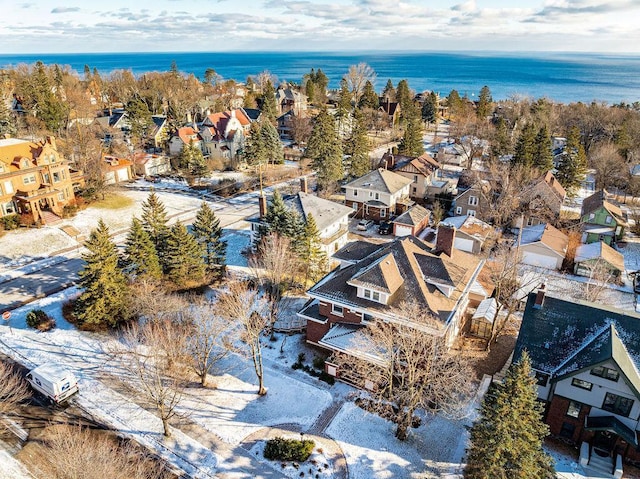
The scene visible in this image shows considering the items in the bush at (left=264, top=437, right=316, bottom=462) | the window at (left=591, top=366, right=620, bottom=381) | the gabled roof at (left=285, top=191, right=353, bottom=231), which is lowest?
the bush at (left=264, top=437, right=316, bottom=462)

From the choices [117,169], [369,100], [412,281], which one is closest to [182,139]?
[117,169]

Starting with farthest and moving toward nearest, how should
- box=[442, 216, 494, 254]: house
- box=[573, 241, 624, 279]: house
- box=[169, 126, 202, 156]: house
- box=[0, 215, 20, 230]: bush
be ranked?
1. box=[169, 126, 202, 156]: house
2. box=[442, 216, 494, 254]: house
3. box=[0, 215, 20, 230]: bush
4. box=[573, 241, 624, 279]: house

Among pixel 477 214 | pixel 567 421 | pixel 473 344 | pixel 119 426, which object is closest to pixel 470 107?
pixel 477 214

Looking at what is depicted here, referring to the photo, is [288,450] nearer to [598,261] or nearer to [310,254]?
[310,254]

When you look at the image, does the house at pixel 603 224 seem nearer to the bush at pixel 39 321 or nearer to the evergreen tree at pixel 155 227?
the evergreen tree at pixel 155 227

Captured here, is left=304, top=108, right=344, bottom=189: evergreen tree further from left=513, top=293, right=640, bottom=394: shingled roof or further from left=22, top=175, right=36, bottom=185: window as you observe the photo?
left=513, top=293, right=640, bottom=394: shingled roof

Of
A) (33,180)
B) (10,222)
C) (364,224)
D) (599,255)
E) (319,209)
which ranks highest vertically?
(33,180)

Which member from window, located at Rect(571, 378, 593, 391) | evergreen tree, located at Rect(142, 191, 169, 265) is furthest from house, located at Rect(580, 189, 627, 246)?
evergreen tree, located at Rect(142, 191, 169, 265)

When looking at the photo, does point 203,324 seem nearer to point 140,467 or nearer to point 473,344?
point 140,467

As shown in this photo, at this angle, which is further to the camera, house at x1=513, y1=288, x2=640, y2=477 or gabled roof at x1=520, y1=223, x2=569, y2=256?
gabled roof at x1=520, y1=223, x2=569, y2=256
